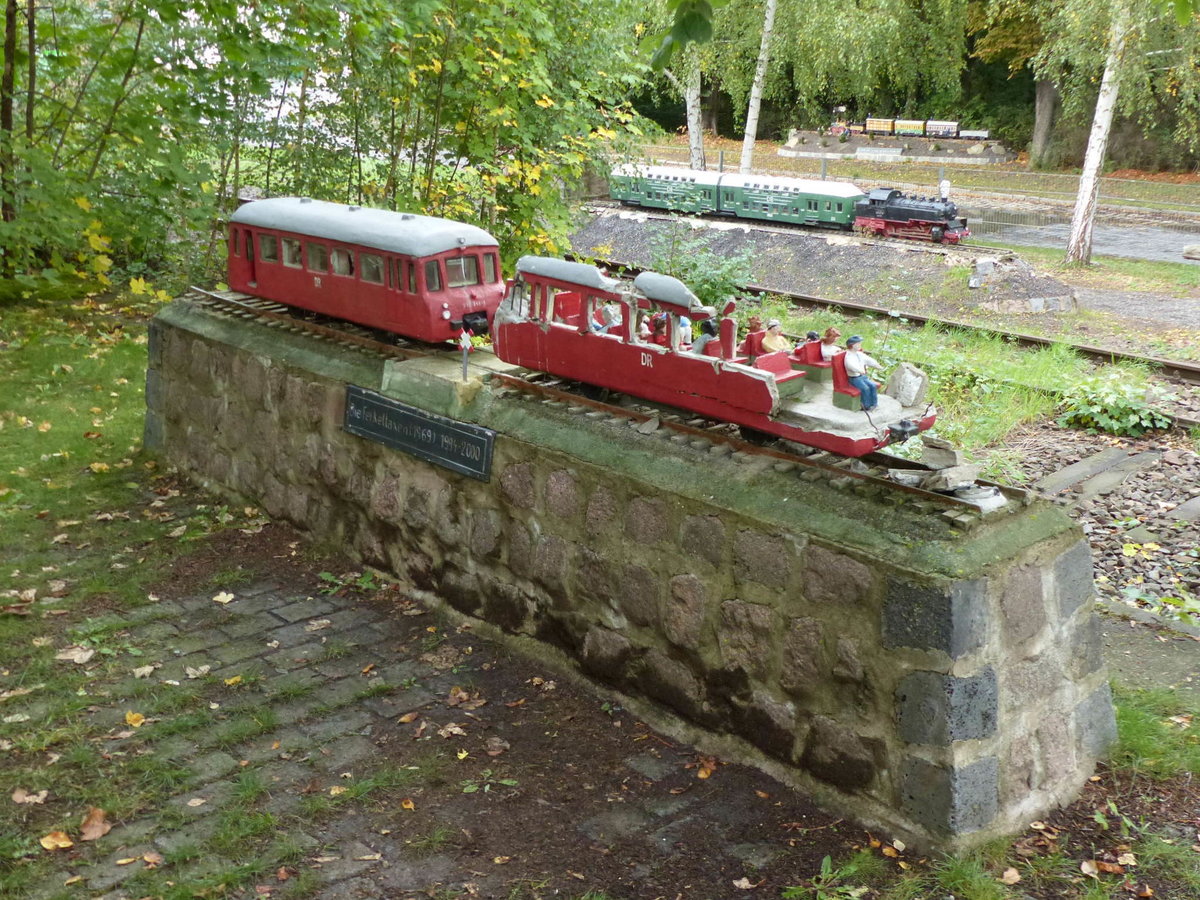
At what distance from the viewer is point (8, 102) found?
44.5 feet

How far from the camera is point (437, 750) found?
232 inches

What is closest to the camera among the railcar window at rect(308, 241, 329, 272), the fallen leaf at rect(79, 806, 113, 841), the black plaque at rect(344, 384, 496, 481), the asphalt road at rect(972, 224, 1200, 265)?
the fallen leaf at rect(79, 806, 113, 841)

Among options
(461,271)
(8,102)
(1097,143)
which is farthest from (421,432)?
(1097,143)

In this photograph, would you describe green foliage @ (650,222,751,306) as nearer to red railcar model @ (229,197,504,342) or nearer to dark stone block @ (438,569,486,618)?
red railcar model @ (229,197,504,342)

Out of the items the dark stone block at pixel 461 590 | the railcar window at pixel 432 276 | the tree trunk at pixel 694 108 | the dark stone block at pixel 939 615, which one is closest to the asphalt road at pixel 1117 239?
the tree trunk at pixel 694 108

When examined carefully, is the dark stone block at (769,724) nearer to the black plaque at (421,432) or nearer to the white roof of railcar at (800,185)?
the black plaque at (421,432)

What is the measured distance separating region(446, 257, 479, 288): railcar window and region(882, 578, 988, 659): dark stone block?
3.83m

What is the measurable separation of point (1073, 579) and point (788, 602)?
1.35 m

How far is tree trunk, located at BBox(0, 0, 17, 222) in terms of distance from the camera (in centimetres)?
1239

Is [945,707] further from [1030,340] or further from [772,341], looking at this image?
[1030,340]

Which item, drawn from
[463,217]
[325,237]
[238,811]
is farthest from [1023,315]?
[238,811]

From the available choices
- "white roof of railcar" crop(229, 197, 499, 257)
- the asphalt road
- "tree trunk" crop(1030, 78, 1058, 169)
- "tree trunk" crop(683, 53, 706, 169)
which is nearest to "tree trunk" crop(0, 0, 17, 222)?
"white roof of railcar" crop(229, 197, 499, 257)

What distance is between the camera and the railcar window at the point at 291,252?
834cm

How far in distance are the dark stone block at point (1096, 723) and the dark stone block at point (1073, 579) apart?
518mm
